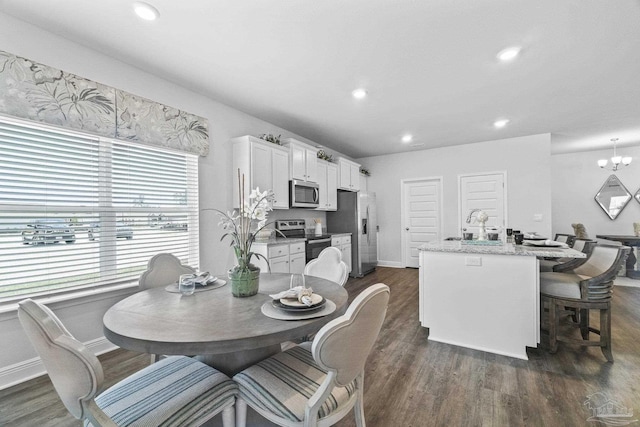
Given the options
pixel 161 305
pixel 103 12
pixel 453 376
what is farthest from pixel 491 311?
pixel 103 12

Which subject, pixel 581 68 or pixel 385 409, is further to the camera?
pixel 581 68

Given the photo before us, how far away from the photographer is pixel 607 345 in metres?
2.25

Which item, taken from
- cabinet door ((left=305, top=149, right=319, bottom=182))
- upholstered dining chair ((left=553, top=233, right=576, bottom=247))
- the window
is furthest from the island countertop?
the window

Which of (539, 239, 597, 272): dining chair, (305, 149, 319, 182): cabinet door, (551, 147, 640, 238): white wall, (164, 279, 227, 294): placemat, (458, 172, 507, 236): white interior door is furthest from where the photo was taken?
(551, 147, 640, 238): white wall

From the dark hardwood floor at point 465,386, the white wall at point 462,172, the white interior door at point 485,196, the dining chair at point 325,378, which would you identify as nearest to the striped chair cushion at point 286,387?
the dining chair at point 325,378

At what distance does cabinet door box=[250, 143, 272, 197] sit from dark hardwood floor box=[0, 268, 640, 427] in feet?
7.11

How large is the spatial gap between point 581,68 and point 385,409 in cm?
366

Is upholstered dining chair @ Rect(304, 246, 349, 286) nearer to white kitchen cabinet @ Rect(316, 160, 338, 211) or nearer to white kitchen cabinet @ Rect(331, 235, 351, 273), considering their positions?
white kitchen cabinet @ Rect(331, 235, 351, 273)

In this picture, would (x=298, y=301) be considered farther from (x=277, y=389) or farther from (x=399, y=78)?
(x=399, y=78)

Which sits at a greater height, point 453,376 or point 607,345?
point 607,345

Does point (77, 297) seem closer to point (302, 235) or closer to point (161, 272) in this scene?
point (161, 272)

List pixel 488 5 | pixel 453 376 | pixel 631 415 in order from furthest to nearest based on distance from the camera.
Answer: pixel 453 376
pixel 488 5
pixel 631 415

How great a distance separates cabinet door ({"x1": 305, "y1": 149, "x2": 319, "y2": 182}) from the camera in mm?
4512

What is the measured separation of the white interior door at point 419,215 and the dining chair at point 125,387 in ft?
17.7
